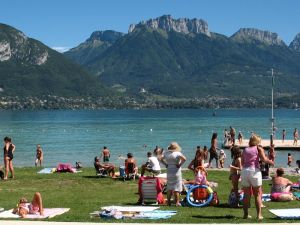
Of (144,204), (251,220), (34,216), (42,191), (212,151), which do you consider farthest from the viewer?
(212,151)

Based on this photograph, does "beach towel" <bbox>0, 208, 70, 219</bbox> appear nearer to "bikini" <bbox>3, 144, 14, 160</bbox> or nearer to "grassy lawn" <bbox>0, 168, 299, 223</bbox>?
"grassy lawn" <bbox>0, 168, 299, 223</bbox>

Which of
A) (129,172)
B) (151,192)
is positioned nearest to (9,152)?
(129,172)

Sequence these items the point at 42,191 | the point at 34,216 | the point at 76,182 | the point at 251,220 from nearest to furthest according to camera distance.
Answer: the point at 251,220 → the point at 34,216 → the point at 42,191 → the point at 76,182

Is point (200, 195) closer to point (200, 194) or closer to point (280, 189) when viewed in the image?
point (200, 194)

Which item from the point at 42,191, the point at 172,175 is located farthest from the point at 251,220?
the point at 42,191

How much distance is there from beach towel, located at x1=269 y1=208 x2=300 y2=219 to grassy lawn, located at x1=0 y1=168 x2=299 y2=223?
0.64ft

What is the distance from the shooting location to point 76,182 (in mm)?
22281

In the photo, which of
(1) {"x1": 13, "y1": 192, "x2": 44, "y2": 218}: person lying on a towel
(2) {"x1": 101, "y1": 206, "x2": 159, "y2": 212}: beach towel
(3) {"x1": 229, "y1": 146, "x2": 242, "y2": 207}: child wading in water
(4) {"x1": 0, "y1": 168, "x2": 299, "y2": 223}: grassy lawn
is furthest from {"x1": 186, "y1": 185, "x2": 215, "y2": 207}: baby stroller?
(1) {"x1": 13, "y1": 192, "x2": 44, "y2": 218}: person lying on a towel

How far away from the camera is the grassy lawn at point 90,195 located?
1379cm

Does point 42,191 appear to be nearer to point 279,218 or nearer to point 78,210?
point 78,210

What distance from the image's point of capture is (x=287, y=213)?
13914 millimetres

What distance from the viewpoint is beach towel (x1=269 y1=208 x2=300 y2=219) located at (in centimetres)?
1327

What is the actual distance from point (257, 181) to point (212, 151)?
60.3ft

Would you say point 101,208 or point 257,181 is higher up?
point 257,181
